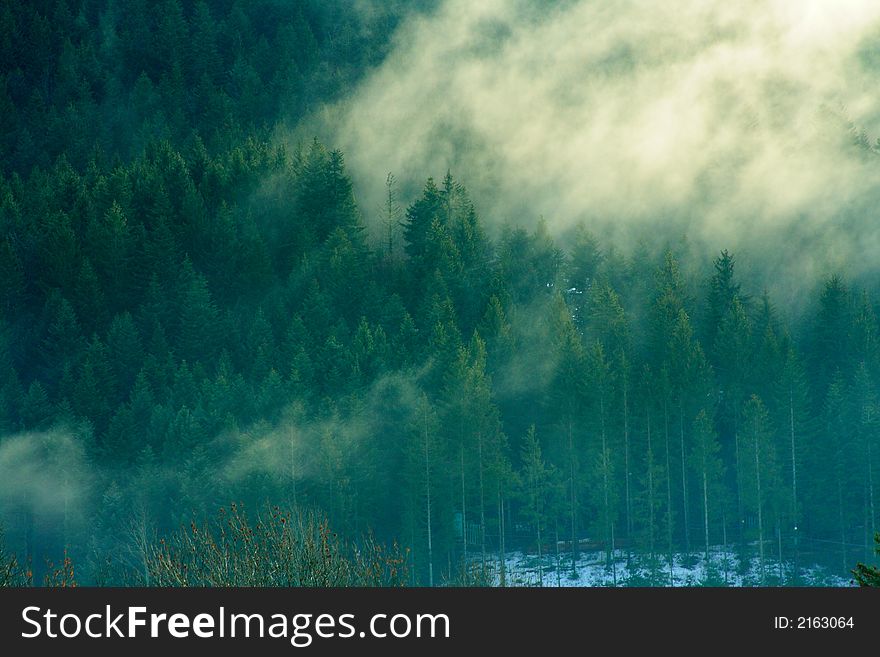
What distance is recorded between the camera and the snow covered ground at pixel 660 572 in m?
73.8

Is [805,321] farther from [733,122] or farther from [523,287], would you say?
[733,122]

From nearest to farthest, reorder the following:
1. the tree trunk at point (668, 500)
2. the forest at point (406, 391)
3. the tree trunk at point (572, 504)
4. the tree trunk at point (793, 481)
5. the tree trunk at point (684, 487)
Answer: the forest at point (406, 391) < the tree trunk at point (668, 500) < the tree trunk at point (793, 481) < the tree trunk at point (572, 504) < the tree trunk at point (684, 487)

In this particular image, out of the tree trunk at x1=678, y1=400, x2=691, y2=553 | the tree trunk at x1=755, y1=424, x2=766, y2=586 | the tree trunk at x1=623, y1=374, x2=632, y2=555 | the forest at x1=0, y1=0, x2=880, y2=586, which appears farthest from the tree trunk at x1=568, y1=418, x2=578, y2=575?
the tree trunk at x1=755, y1=424, x2=766, y2=586

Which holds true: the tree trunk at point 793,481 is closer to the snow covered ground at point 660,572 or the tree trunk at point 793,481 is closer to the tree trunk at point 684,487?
the snow covered ground at point 660,572

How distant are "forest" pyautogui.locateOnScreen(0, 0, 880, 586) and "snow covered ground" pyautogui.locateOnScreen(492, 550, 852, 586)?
32 cm

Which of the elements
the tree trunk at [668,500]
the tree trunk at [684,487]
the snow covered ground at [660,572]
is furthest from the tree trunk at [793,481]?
the tree trunk at [668,500]

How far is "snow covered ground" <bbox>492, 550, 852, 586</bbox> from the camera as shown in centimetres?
7381

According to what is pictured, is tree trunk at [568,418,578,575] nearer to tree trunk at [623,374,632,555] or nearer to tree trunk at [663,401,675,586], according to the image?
tree trunk at [623,374,632,555]

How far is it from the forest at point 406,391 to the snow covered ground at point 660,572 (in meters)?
0.32

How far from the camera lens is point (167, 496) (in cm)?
7244

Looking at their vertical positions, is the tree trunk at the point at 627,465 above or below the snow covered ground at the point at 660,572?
above

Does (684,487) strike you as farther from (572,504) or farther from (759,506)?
(572,504)

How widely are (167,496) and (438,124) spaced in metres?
113

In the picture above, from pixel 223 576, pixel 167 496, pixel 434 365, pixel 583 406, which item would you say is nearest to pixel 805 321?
pixel 583 406
